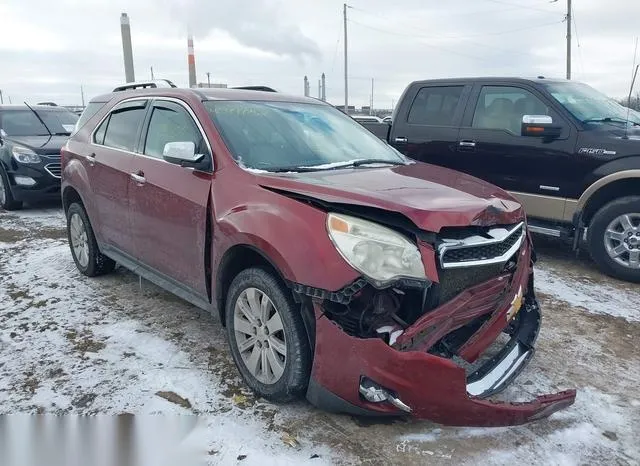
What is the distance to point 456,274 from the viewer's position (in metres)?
2.74

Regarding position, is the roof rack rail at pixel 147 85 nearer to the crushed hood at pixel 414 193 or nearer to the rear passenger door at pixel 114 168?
the rear passenger door at pixel 114 168

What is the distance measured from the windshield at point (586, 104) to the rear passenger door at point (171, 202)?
13.2 ft

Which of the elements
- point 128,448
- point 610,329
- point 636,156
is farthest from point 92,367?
point 636,156

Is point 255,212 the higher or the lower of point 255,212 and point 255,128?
the lower

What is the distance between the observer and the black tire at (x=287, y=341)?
9.13ft

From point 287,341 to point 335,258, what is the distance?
1.85ft

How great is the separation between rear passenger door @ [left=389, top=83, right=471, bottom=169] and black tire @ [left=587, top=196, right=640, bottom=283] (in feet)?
5.49

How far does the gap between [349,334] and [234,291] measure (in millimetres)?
886

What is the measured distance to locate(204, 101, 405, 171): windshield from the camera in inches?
136

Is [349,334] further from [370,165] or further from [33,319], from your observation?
[33,319]

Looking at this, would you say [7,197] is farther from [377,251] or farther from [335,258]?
[377,251]

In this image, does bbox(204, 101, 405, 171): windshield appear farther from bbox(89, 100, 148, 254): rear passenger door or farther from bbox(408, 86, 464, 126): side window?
bbox(408, 86, 464, 126): side window

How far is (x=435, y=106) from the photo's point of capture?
673 cm

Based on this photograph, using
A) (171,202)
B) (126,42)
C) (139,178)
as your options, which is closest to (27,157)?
(139,178)
